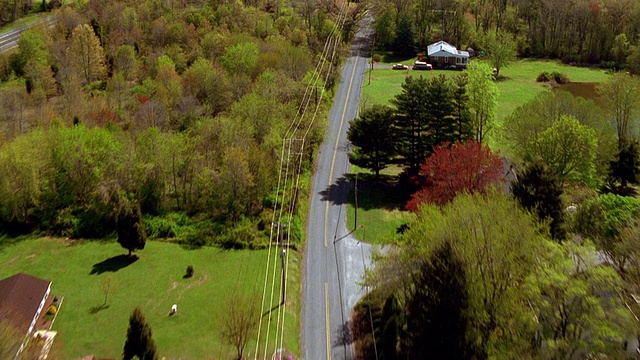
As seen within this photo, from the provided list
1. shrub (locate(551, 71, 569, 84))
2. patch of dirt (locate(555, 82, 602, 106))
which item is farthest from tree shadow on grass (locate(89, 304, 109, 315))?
shrub (locate(551, 71, 569, 84))

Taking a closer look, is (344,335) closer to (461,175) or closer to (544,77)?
(461,175)

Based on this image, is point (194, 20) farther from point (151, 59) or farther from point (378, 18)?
point (378, 18)

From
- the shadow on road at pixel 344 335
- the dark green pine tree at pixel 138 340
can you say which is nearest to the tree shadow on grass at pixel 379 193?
the shadow on road at pixel 344 335

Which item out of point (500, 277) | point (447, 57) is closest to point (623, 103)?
point (500, 277)

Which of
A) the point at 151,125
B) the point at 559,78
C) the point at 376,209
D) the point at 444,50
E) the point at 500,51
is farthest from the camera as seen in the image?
the point at 444,50

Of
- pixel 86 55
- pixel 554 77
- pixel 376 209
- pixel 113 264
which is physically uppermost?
pixel 86 55

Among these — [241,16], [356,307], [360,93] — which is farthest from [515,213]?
[241,16]

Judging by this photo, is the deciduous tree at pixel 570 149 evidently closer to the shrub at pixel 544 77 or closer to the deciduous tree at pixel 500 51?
the shrub at pixel 544 77
